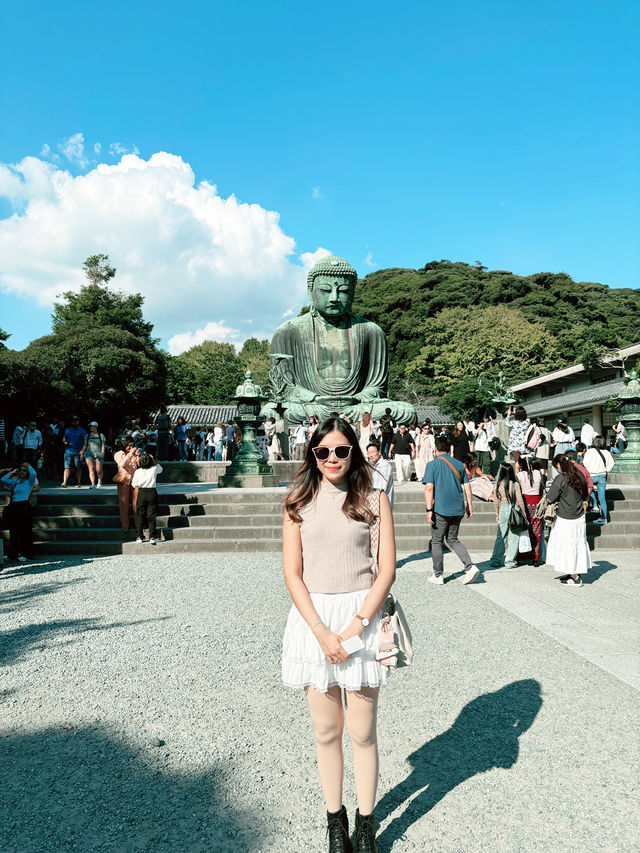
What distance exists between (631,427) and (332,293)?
809 cm

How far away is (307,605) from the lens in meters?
2.19

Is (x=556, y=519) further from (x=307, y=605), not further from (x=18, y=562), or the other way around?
(x=18, y=562)

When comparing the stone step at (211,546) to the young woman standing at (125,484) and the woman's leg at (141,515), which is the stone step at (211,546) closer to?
the woman's leg at (141,515)

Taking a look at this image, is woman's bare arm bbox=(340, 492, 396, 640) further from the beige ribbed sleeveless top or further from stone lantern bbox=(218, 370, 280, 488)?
stone lantern bbox=(218, 370, 280, 488)

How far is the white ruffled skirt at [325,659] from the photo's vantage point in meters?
2.16

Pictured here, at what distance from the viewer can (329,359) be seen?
17.1 m

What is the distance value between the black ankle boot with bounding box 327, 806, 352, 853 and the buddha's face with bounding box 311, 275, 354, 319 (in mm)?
15170

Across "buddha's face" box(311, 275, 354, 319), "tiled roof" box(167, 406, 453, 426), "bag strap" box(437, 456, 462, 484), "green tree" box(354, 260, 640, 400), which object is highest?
"green tree" box(354, 260, 640, 400)

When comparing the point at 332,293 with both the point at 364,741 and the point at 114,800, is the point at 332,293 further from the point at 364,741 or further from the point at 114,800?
the point at 364,741

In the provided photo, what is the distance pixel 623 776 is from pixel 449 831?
94 cm

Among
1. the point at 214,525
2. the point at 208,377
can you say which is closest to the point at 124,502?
the point at 214,525

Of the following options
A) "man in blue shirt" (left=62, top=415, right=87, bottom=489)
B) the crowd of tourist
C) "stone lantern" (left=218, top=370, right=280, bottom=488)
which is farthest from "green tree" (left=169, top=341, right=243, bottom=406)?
"stone lantern" (left=218, top=370, right=280, bottom=488)

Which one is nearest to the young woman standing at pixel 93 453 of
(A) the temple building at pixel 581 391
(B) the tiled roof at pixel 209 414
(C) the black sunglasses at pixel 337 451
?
(C) the black sunglasses at pixel 337 451

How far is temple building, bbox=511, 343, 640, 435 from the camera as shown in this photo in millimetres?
28406
